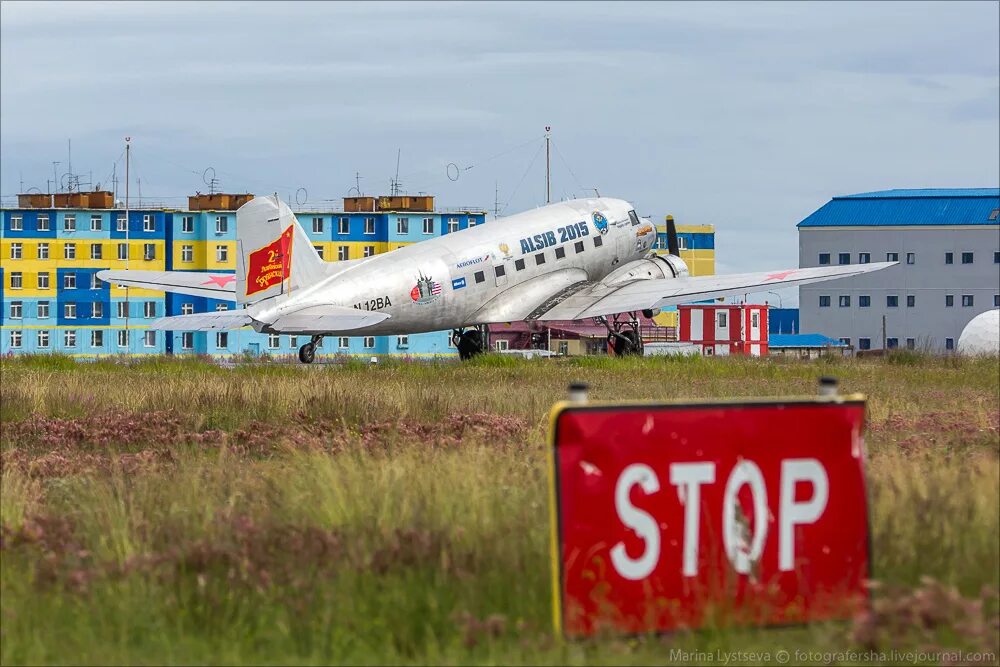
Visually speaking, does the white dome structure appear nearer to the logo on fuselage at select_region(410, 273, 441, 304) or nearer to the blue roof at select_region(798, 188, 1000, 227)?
the logo on fuselage at select_region(410, 273, 441, 304)

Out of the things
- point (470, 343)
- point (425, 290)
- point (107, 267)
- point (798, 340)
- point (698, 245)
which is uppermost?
point (698, 245)

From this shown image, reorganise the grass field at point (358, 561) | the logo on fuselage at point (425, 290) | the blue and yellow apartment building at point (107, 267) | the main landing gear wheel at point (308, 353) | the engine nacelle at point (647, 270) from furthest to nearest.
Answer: the blue and yellow apartment building at point (107, 267)
the engine nacelle at point (647, 270)
the main landing gear wheel at point (308, 353)
the logo on fuselage at point (425, 290)
the grass field at point (358, 561)

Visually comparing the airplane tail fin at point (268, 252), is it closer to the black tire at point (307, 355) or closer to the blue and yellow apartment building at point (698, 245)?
the black tire at point (307, 355)

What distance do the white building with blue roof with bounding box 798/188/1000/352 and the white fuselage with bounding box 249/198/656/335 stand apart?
4476 inches

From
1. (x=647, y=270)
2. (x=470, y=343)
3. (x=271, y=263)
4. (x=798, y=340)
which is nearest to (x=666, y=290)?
(x=647, y=270)

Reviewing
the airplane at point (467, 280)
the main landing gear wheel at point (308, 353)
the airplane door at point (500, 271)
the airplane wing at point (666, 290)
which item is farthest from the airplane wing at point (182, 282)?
the airplane wing at point (666, 290)

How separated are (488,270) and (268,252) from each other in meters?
7.16

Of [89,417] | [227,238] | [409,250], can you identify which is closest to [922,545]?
[89,417]

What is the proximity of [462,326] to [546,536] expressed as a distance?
115 feet

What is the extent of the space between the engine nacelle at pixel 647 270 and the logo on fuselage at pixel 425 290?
9.36m

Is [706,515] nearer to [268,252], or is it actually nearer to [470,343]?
[268,252]

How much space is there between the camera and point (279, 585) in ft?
32.8

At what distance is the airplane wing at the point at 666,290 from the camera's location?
45125mm

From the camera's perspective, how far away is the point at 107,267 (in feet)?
475
